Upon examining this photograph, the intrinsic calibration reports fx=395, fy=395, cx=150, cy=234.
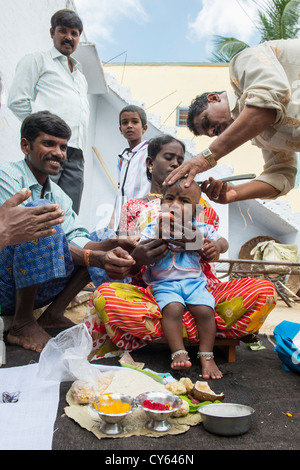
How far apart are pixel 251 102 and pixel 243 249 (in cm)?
709

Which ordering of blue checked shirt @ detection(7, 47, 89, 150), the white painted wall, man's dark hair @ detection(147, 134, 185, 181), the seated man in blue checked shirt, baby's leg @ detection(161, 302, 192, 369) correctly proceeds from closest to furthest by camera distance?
baby's leg @ detection(161, 302, 192, 369) < the seated man in blue checked shirt < man's dark hair @ detection(147, 134, 185, 181) < blue checked shirt @ detection(7, 47, 89, 150) < the white painted wall

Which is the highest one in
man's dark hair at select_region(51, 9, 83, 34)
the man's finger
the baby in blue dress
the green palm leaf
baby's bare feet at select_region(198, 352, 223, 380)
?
the green palm leaf

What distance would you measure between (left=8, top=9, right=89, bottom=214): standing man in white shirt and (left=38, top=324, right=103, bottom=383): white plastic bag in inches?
84.5

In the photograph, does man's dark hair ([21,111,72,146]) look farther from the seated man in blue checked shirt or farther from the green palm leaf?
the green palm leaf

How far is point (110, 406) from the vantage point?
58.6 inches

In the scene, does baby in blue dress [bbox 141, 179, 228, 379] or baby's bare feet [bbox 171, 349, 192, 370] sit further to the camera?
baby in blue dress [bbox 141, 179, 228, 379]

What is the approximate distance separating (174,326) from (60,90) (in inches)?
109

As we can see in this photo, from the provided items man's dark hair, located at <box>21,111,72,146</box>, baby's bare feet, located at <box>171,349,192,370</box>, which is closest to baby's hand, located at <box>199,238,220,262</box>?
baby's bare feet, located at <box>171,349,192,370</box>

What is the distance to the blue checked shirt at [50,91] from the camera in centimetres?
364

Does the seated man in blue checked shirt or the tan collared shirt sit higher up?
the tan collared shirt

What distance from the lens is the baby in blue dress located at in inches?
88.5

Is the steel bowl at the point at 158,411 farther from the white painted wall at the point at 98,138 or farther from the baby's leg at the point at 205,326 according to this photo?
the white painted wall at the point at 98,138

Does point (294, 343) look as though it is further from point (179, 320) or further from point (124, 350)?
point (124, 350)

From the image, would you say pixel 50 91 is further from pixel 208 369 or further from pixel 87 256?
pixel 208 369
